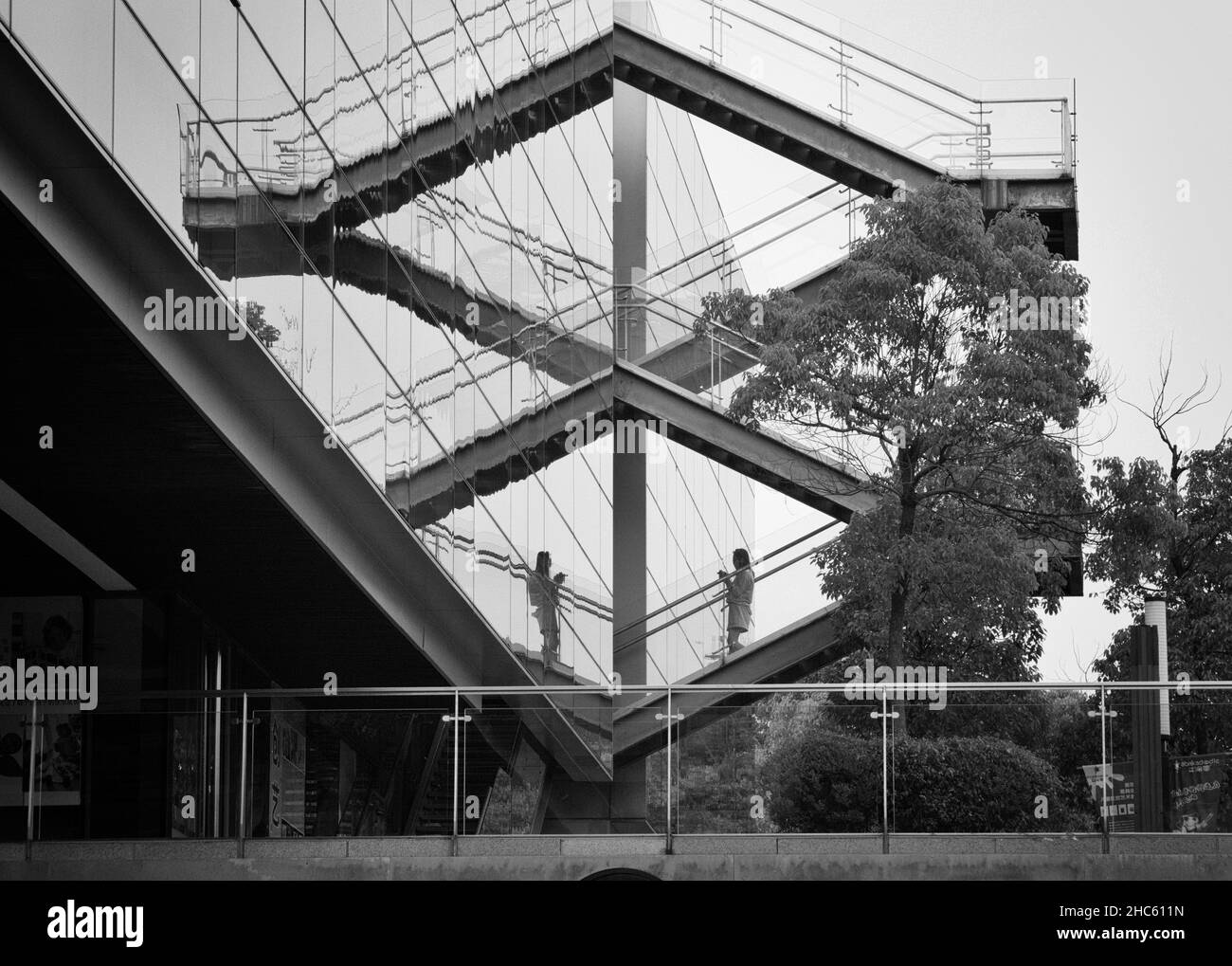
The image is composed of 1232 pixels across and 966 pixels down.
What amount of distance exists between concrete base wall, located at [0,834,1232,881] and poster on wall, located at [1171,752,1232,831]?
0.15m

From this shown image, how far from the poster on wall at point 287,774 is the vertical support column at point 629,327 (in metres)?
12.6

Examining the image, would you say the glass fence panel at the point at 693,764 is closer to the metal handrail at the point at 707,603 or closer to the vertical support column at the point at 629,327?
the metal handrail at the point at 707,603

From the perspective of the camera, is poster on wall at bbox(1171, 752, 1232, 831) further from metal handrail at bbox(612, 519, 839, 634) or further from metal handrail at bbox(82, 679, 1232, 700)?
metal handrail at bbox(612, 519, 839, 634)

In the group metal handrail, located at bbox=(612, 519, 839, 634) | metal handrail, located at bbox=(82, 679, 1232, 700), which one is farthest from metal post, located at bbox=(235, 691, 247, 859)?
metal handrail, located at bbox=(612, 519, 839, 634)

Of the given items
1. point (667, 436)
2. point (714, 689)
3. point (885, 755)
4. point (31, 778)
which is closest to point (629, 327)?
point (667, 436)

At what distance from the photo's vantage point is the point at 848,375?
2167cm

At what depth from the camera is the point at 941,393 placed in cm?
2080

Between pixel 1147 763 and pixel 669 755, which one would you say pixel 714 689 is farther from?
pixel 1147 763

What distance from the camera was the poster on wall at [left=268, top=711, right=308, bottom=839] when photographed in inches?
603

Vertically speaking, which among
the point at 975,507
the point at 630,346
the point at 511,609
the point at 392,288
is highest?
the point at 630,346

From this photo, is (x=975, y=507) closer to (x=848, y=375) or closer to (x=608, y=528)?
(x=848, y=375)

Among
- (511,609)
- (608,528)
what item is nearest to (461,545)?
(511,609)

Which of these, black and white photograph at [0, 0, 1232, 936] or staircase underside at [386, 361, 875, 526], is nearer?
black and white photograph at [0, 0, 1232, 936]
